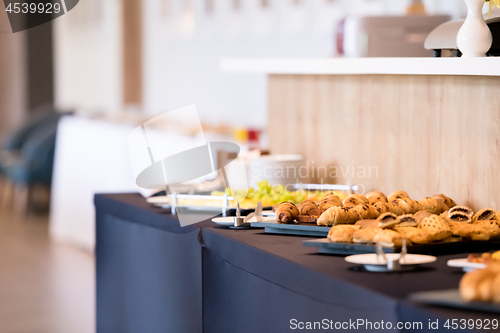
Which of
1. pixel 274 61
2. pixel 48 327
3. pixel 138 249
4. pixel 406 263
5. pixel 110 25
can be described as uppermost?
pixel 110 25

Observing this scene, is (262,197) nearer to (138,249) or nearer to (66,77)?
(138,249)

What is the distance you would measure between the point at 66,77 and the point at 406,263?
8.49 metres

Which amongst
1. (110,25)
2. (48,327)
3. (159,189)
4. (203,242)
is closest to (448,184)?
(203,242)

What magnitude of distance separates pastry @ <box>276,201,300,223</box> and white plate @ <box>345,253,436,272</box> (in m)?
0.37

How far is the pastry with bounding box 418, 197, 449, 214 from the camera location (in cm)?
159

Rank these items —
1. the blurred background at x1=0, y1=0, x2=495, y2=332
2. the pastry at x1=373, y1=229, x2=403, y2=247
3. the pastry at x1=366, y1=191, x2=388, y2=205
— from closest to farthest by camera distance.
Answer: the pastry at x1=373, y1=229, x2=403, y2=247 → the pastry at x1=366, y1=191, x2=388, y2=205 → the blurred background at x1=0, y1=0, x2=495, y2=332

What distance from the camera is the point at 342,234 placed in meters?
1.32

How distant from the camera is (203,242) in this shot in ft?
5.47

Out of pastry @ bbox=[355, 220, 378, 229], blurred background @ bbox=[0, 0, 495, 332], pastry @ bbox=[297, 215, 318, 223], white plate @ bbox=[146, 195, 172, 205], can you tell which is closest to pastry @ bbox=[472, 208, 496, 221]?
pastry @ bbox=[355, 220, 378, 229]

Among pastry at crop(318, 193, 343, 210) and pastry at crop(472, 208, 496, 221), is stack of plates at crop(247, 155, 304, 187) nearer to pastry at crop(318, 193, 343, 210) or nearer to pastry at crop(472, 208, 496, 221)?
pastry at crop(318, 193, 343, 210)

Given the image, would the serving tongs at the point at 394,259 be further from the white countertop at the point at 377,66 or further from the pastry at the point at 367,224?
the white countertop at the point at 377,66

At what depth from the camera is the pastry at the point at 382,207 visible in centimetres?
154

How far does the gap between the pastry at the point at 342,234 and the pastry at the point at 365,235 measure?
1.0 inches

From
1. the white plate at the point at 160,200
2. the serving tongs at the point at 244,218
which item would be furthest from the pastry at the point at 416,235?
the white plate at the point at 160,200
